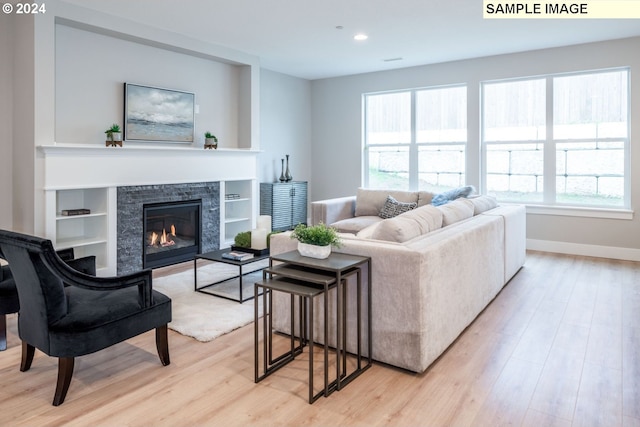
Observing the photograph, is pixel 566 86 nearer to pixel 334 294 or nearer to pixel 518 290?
pixel 518 290

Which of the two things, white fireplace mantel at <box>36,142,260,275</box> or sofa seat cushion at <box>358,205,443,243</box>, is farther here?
white fireplace mantel at <box>36,142,260,275</box>

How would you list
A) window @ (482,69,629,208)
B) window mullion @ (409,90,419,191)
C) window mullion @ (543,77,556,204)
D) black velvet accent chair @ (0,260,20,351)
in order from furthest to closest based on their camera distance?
window mullion @ (409,90,419,191)
window mullion @ (543,77,556,204)
window @ (482,69,629,208)
black velvet accent chair @ (0,260,20,351)

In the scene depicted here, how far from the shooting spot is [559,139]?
5848 millimetres

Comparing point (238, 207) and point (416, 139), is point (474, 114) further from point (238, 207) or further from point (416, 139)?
point (238, 207)

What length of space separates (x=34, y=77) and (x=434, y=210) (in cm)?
365

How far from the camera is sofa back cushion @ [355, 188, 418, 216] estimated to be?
5879 millimetres

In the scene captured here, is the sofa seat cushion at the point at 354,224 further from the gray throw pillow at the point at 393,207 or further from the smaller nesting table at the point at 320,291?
the smaller nesting table at the point at 320,291

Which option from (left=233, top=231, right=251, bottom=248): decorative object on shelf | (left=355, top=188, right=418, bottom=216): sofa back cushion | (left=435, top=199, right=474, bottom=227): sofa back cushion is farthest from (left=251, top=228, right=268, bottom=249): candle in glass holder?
(left=355, top=188, right=418, bottom=216): sofa back cushion

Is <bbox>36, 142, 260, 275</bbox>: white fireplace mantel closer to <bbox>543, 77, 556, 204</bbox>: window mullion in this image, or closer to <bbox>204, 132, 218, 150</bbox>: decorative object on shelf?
<bbox>204, 132, 218, 150</bbox>: decorative object on shelf

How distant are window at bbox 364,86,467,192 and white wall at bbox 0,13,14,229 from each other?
497cm

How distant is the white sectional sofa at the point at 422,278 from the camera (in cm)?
244

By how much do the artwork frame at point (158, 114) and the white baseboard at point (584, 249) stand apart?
480 centimetres

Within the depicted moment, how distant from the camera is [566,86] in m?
5.78

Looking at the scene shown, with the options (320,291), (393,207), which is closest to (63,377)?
(320,291)
